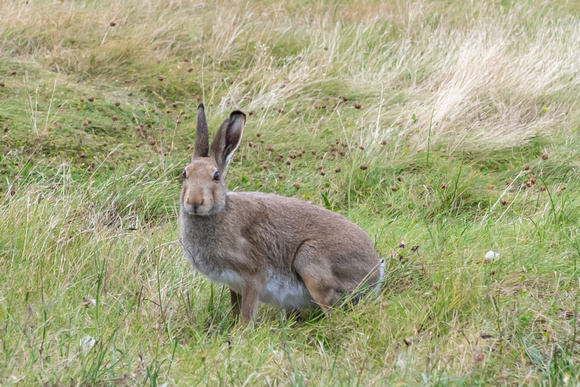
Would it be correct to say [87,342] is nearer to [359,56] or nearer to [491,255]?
[491,255]

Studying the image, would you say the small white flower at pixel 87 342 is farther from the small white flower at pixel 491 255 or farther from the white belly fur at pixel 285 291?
the small white flower at pixel 491 255

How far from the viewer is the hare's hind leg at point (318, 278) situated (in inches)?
179

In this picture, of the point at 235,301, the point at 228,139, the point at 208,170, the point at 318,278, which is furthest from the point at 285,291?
the point at 228,139

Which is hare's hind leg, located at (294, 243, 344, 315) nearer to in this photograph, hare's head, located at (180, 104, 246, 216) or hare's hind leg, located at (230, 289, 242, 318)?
hare's hind leg, located at (230, 289, 242, 318)

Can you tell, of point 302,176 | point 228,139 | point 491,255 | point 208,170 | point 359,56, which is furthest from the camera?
point 359,56

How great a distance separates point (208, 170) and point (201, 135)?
0.32 meters

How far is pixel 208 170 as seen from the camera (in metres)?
4.51

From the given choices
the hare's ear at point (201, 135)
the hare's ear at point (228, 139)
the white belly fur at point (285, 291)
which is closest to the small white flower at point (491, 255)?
the white belly fur at point (285, 291)

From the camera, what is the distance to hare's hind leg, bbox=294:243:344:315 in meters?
4.55

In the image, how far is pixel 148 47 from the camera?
9.20 meters

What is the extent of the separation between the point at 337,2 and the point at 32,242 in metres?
→ 8.68

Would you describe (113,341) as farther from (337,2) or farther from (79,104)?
(337,2)

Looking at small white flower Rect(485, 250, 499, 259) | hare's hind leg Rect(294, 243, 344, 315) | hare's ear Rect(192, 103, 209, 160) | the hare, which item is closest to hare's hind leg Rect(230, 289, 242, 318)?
the hare

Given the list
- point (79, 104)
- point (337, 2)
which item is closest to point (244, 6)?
point (337, 2)
